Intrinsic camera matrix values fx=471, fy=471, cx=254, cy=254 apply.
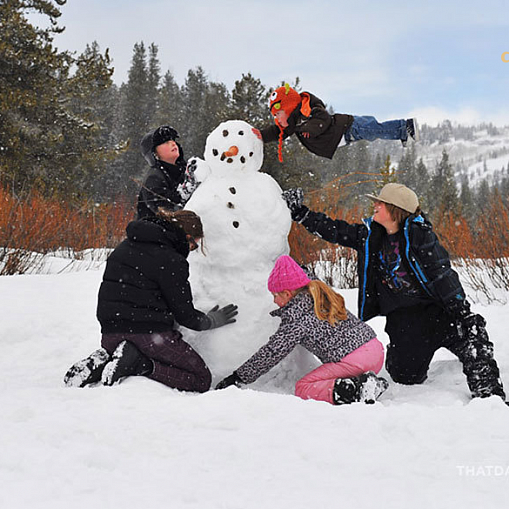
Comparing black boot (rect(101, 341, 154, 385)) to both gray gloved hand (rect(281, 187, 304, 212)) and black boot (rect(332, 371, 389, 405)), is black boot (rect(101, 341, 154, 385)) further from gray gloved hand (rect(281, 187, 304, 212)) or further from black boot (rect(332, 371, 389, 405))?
gray gloved hand (rect(281, 187, 304, 212))

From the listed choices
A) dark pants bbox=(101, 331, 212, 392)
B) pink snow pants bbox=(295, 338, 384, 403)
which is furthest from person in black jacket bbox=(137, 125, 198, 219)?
pink snow pants bbox=(295, 338, 384, 403)

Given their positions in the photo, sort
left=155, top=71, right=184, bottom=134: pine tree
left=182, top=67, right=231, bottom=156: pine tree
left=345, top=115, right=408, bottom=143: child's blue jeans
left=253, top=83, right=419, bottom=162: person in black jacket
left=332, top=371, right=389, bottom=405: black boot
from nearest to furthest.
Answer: left=332, top=371, right=389, bottom=405: black boot
left=253, top=83, right=419, bottom=162: person in black jacket
left=345, top=115, right=408, bottom=143: child's blue jeans
left=182, top=67, right=231, bottom=156: pine tree
left=155, top=71, right=184, bottom=134: pine tree

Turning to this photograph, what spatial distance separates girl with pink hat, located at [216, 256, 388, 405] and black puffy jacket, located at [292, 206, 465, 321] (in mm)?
569

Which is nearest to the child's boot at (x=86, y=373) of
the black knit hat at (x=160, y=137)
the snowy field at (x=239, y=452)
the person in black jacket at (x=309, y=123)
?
the snowy field at (x=239, y=452)

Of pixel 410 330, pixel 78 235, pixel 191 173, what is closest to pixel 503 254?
pixel 410 330

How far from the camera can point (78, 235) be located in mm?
8125

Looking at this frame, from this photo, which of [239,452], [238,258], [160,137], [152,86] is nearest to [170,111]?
[152,86]

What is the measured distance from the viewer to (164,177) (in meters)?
3.56

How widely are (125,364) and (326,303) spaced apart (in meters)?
1.19

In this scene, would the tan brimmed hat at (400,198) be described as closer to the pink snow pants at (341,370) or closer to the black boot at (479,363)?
the black boot at (479,363)

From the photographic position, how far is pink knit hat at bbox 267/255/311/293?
2.74 metres

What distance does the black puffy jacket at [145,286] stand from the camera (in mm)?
2725

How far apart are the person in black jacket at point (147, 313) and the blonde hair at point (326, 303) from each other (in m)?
0.70

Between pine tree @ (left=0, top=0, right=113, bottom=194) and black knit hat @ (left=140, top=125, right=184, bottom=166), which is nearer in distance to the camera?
black knit hat @ (left=140, top=125, right=184, bottom=166)
